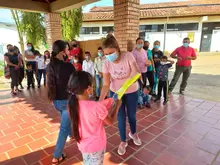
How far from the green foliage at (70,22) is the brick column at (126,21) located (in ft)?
19.9

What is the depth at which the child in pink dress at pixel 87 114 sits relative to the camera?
4.28 ft

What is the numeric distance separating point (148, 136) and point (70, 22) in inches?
330

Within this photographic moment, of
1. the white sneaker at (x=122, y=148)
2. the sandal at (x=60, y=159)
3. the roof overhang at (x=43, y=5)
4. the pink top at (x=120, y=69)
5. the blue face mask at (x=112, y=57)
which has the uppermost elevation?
the roof overhang at (x=43, y=5)

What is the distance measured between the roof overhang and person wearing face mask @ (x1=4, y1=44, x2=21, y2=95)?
1.29 metres

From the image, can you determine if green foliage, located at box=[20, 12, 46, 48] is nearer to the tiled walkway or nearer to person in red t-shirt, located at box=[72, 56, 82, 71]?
person in red t-shirt, located at box=[72, 56, 82, 71]

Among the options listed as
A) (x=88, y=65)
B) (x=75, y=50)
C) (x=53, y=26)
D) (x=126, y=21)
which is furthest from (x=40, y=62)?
(x=126, y=21)

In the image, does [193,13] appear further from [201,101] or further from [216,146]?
[216,146]

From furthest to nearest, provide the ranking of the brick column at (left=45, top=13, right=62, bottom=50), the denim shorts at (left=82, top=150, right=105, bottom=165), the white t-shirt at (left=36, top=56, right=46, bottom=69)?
the white t-shirt at (left=36, top=56, right=46, bottom=69), the brick column at (left=45, top=13, right=62, bottom=50), the denim shorts at (left=82, top=150, right=105, bottom=165)

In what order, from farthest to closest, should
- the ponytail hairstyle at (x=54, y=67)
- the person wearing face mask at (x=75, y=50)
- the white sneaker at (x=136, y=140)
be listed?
1. the person wearing face mask at (x=75, y=50)
2. the white sneaker at (x=136, y=140)
3. the ponytail hairstyle at (x=54, y=67)

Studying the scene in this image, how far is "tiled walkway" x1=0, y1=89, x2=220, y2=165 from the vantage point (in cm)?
222

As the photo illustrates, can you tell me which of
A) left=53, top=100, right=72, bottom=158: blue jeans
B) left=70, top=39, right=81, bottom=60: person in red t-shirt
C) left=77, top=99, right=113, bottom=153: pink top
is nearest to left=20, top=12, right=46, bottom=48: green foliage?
left=70, top=39, right=81, bottom=60: person in red t-shirt

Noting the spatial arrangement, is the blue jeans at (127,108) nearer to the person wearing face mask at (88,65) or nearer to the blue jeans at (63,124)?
the blue jeans at (63,124)

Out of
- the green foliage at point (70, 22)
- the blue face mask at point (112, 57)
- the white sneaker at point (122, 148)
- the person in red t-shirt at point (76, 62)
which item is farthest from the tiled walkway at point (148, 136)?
the green foliage at point (70, 22)

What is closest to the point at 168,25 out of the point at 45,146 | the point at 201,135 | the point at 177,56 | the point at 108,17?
the point at 108,17
